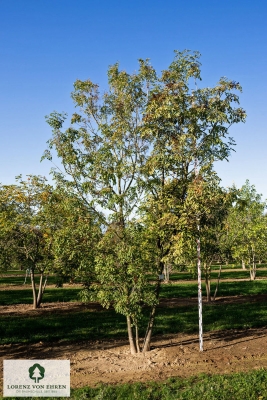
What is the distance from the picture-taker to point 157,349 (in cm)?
1209

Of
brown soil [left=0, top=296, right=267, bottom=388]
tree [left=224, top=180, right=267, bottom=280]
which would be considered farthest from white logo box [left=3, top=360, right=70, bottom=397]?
tree [left=224, top=180, right=267, bottom=280]

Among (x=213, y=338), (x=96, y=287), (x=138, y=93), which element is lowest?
(x=213, y=338)

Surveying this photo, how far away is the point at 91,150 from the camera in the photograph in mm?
12383

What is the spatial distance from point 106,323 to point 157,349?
4.99 m

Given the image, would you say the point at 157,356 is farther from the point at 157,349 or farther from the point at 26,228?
the point at 26,228

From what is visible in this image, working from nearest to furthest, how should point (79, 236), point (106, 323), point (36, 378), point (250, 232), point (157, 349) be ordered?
point (36, 378) → point (79, 236) → point (157, 349) → point (106, 323) → point (250, 232)

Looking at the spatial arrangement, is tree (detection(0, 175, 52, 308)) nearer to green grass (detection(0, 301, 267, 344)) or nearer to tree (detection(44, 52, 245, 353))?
green grass (detection(0, 301, 267, 344))

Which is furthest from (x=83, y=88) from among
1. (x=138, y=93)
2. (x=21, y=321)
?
(x=21, y=321)

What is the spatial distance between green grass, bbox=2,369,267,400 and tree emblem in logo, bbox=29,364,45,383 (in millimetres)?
1322

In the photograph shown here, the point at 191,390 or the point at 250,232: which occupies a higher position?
the point at 250,232

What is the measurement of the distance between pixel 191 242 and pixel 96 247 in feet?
9.06

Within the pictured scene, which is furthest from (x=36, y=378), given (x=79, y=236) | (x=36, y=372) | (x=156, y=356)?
(x=79, y=236)

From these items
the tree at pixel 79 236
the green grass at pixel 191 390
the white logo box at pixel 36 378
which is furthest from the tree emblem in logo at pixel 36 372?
the tree at pixel 79 236

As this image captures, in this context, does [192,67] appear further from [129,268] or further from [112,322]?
[112,322]
